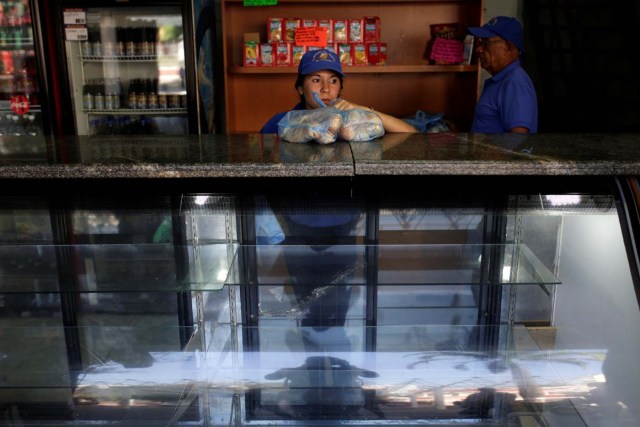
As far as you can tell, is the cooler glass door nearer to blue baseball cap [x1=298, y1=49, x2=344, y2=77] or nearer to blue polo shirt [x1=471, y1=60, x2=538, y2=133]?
blue baseball cap [x1=298, y1=49, x2=344, y2=77]

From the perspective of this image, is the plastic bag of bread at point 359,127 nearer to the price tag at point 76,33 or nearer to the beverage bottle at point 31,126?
the price tag at point 76,33

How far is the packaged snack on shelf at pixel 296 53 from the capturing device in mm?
4031

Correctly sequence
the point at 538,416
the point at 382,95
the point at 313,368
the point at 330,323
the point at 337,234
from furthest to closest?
the point at 382,95 → the point at 337,234 → the point at 330,323 → the point at 313,368 → the point at 538,416

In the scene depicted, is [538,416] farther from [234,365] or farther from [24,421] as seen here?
[24,421]

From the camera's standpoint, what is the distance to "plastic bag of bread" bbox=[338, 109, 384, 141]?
1609mm

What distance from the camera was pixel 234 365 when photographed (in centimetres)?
135

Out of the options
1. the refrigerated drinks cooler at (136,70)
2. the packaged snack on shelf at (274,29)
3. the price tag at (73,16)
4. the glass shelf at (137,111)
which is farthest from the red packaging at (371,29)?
the price tag at (73,16)

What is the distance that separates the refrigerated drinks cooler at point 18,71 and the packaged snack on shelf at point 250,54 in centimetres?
152

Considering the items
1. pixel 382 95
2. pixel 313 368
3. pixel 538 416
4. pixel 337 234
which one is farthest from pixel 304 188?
pixel 382 95

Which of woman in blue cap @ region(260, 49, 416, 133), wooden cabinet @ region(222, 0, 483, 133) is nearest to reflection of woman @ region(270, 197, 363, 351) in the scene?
woman in blue cap @ region(260, 49, 416, 133)

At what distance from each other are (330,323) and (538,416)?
545 mm

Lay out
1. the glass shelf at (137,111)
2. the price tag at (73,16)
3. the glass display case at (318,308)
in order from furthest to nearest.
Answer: the glass shelf at (137,111), the price tag at (73,16), the glass display case at (318,308)

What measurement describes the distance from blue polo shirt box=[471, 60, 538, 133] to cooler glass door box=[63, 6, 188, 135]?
237 cm

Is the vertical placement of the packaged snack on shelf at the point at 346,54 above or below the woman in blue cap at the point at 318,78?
above
